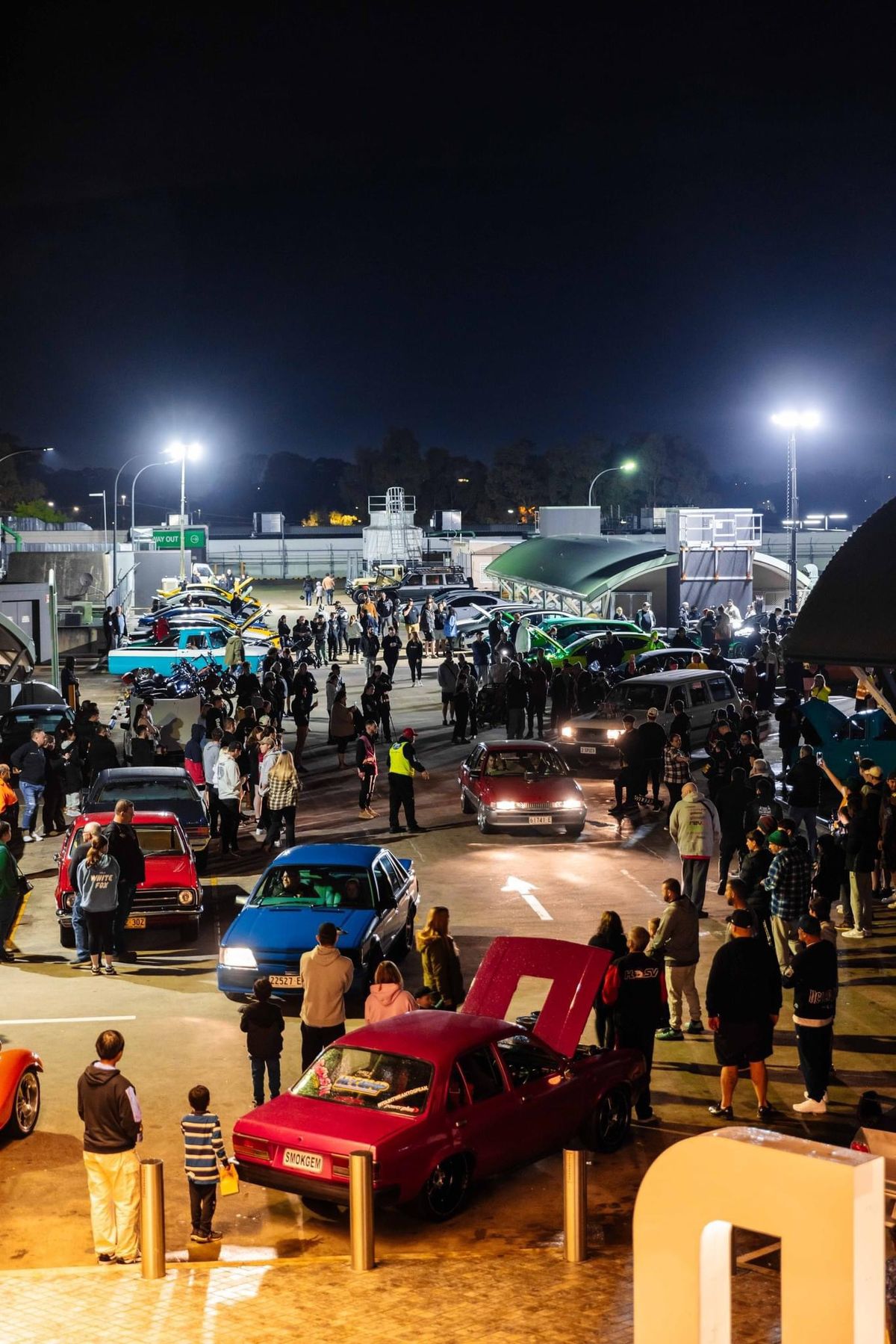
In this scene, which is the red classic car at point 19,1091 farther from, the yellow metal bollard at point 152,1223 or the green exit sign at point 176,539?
the green exit sign at point 176,539

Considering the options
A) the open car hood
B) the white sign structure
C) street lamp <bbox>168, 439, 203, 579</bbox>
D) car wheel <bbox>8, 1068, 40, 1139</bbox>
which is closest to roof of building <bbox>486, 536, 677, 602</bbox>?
street lamp <bbox>168, 439, 203, 579</bbox>

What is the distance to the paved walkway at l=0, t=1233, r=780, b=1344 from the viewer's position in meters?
7.51

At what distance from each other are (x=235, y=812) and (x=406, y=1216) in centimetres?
1181

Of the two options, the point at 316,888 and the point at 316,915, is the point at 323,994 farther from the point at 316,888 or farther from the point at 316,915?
the point at 316,888

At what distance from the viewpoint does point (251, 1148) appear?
30.2 feet

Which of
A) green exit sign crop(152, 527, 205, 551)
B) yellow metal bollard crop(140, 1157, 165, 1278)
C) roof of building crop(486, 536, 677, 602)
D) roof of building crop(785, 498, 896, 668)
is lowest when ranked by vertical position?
yellow metal bollard crop(140, 1157, 165, 1278)

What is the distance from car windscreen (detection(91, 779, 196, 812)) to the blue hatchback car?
4217mm

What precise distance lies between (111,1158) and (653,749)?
1572 centimetres

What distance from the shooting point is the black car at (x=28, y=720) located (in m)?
26.5

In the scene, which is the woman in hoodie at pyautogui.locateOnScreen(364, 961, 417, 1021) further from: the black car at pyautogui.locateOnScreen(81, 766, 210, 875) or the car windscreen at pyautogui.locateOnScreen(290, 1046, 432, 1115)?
the black car at pyautogui.locateOnScreen(81, 766, 210, 875)

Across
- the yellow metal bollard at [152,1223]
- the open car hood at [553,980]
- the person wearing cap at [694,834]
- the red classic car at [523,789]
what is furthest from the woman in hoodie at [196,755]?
the yellow metal bollard at [152,1223]

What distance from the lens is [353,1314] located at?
7785mm

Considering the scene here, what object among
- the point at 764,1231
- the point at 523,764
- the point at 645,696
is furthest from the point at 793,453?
the point at 764,1231

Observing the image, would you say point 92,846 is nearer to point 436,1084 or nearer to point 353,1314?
point 436,1084
